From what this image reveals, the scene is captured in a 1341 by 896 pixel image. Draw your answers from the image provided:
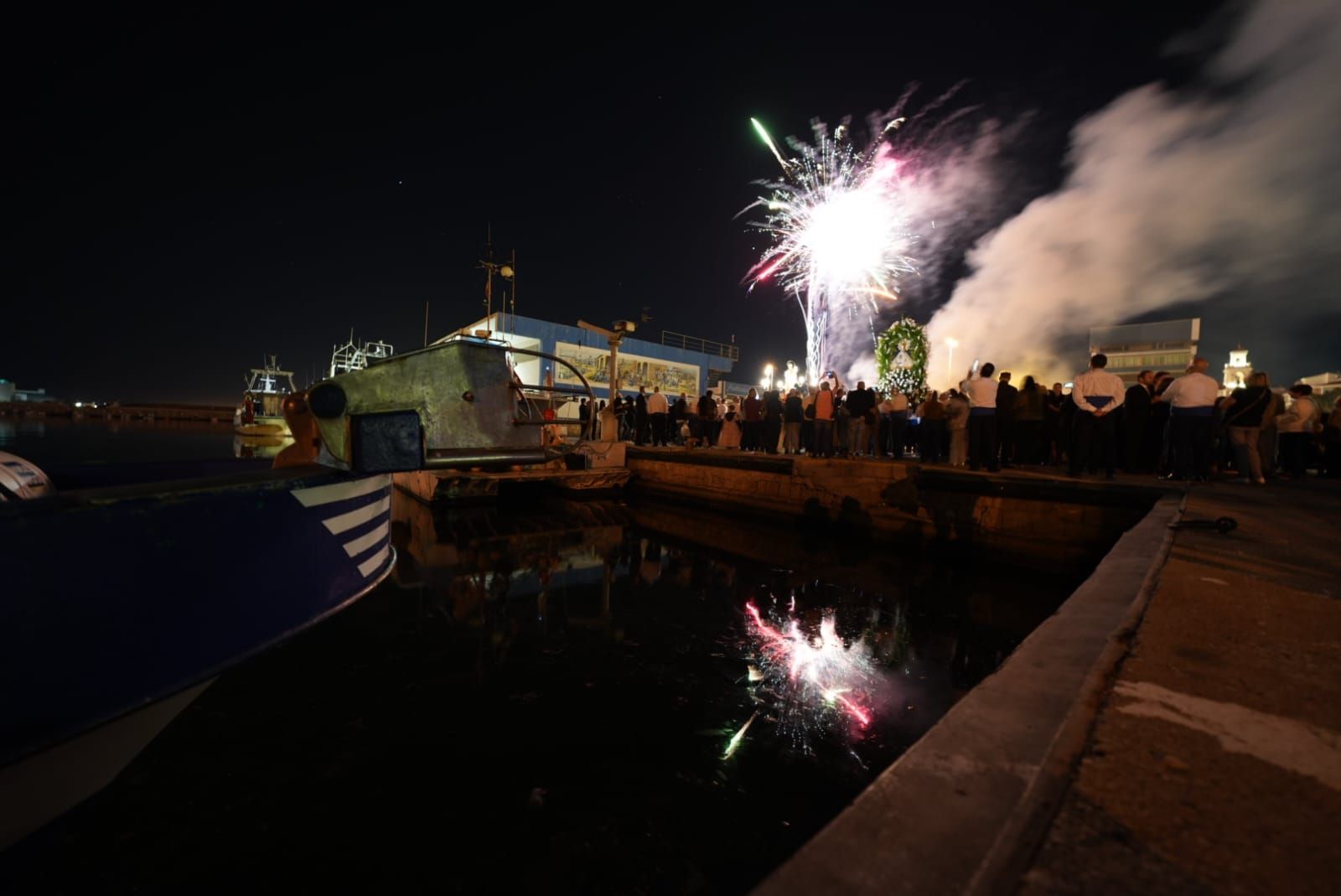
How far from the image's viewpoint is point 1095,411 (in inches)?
291

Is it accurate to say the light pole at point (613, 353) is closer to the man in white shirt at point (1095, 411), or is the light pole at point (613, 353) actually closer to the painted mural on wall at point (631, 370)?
the man in white shirt at point (1095, 411)

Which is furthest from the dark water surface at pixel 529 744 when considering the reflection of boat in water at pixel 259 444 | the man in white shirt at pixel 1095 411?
the reflection of boat in water at pixel 259 444

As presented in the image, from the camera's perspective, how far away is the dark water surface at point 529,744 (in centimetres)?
233

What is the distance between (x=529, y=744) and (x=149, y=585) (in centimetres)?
214

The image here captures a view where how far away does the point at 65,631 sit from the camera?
1679 millimetres

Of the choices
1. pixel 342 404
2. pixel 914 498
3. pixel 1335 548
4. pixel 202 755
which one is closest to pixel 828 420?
pixel 914 498

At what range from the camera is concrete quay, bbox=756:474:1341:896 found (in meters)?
0.96

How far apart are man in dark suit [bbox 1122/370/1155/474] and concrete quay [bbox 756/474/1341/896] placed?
799 cm

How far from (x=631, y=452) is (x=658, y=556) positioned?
6860 millimetres

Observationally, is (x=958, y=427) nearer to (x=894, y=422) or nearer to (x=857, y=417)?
(x=857, y=417)

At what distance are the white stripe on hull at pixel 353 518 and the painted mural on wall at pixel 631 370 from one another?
2348cm

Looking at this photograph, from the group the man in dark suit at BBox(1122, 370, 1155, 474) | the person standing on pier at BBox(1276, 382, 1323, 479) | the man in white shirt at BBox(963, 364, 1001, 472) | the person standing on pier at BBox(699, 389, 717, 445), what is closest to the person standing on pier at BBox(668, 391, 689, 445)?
the person standing on pier at BBox(699, 389, 717, 445)

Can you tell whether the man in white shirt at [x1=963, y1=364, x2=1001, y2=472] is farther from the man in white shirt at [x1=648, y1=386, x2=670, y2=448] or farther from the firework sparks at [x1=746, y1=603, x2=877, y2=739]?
the man in white shirt at [x1=648, y1=386, x2=670, y2=448]

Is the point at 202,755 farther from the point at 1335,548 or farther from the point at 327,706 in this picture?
the point at 1335,548
